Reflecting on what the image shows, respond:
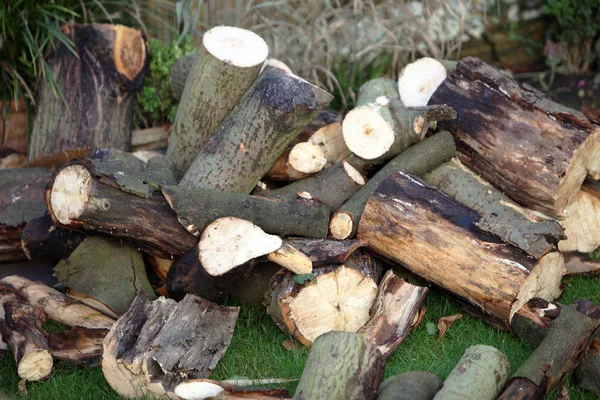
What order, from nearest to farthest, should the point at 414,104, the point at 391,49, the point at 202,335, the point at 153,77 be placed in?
the point at 202,335, the point at 414,104, the point at 153,77, the point at 391,49

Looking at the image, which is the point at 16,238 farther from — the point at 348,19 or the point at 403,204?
the point at 348,19

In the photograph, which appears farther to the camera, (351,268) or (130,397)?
(351,268)

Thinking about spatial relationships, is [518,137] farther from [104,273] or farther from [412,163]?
[104,273]

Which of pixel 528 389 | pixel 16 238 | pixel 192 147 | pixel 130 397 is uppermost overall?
pixel 528 389

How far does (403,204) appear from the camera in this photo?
12.0 feet

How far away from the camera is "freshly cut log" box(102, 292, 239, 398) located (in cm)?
310

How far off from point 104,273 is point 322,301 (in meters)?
1.14

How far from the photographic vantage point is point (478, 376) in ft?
9.39

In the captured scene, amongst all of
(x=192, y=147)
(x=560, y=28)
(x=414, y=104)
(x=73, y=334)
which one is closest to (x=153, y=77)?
(x=192, y=147)

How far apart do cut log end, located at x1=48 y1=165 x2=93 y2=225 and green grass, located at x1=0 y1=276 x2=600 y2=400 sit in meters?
0.73

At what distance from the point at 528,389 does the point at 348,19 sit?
3.68 metres

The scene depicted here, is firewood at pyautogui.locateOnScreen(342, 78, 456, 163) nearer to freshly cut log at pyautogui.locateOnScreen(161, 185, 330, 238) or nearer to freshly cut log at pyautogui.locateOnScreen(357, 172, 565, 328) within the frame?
freshly cut log at pyautogui.locateOnScreen(357, 172, 565, 328)

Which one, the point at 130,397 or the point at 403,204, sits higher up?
the point at 403,204

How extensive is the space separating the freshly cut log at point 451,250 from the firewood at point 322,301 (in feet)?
0.88
